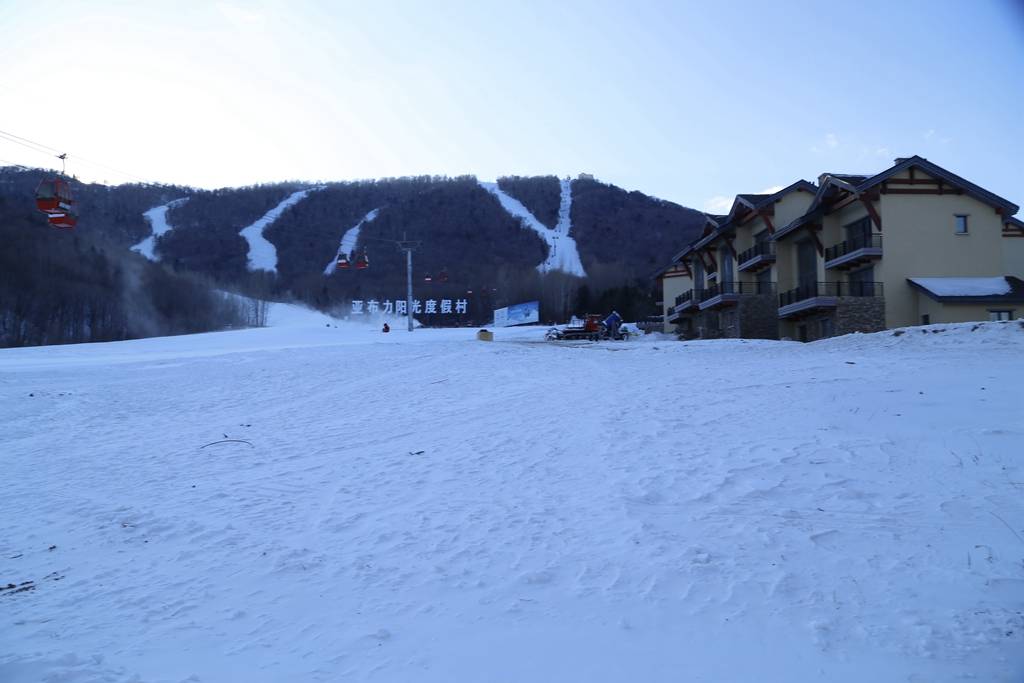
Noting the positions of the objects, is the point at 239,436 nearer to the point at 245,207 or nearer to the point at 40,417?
the point at 40,417

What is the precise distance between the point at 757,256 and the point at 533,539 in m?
35.6

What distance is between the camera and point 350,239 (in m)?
131

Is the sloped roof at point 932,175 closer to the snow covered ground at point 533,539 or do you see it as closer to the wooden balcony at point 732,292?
the wooden balcony at point 732,292

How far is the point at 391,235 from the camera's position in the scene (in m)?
134

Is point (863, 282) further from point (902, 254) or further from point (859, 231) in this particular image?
point (859, 231)

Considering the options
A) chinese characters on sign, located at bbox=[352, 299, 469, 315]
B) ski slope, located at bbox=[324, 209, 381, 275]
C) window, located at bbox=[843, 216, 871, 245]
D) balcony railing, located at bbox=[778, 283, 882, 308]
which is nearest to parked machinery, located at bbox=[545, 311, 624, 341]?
balcony railing, located at bbox=[778, 283, 882, 308]

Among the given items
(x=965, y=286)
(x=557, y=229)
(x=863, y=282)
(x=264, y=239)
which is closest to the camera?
(x=965, y=286)

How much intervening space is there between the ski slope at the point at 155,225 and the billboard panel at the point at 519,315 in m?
72.9

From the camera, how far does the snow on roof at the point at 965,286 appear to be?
101 ft

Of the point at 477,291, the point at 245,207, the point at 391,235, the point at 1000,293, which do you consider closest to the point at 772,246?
the point at 1000,293

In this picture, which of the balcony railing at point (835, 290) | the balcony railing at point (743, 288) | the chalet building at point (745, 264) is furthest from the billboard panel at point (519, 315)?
the balcony railing at point (835, 290)

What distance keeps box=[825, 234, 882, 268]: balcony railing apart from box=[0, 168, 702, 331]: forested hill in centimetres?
4590

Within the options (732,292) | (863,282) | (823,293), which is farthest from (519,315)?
(863,282)

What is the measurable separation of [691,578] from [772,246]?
35.8m
